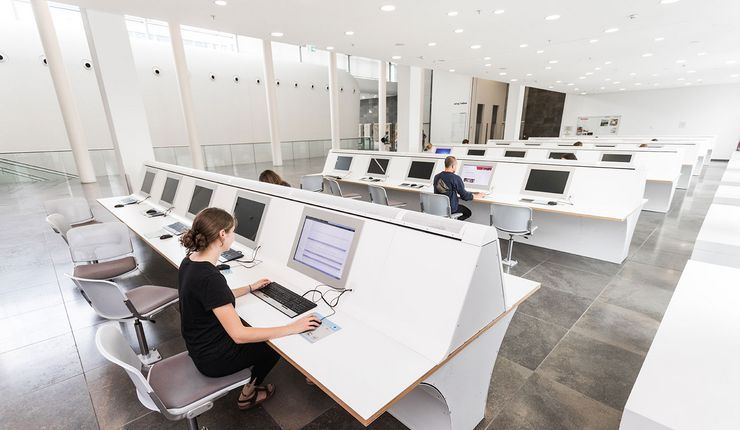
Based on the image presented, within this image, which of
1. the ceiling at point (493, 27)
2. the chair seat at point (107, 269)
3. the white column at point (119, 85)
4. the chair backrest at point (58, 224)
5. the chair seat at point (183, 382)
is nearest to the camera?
the chair seat at point (183, 382)

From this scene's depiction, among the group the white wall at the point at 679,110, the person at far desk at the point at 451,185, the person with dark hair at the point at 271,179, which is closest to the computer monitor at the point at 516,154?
the person at far desk at the point at 451,185

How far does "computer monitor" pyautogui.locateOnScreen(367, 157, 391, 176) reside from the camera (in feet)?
19.2

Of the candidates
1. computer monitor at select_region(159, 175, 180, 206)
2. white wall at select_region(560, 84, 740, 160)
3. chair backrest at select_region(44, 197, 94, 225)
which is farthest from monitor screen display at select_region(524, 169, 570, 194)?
white wall at select_region(560, 84, 740, 160)

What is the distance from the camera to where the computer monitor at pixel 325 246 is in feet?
5.54

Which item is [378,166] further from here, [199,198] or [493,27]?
[199,198]

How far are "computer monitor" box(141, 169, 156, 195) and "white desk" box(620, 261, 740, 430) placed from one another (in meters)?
5.15

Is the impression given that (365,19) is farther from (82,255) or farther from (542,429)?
(542,429)

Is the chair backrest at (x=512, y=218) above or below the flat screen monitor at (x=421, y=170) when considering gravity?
below

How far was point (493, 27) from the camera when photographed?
18.9 feet

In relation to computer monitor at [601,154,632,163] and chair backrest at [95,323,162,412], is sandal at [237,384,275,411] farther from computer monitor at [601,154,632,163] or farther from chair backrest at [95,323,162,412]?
computer monitor at [601,154,632,163]

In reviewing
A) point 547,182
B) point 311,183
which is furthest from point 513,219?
point 311,183

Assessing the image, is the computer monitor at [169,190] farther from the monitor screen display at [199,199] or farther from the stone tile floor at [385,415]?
the stone tile floor at [385,415]

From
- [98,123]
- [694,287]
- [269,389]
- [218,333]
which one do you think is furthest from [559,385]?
[98,123]

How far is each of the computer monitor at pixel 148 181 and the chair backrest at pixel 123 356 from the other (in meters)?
3.68
